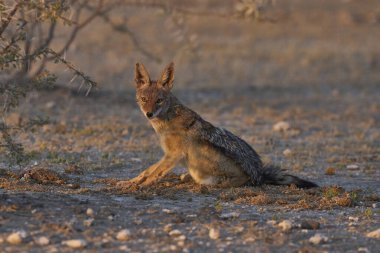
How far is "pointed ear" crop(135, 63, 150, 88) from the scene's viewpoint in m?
10.6

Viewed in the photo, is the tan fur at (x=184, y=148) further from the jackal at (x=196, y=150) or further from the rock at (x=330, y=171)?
the rock at (x=330, y=171)

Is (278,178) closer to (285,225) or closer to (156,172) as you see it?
(156,172)

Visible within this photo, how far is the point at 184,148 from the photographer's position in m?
10.2

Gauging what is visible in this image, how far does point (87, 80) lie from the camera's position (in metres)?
9.54

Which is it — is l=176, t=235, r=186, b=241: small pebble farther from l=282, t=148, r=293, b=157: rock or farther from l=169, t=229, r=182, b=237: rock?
l=282, t=148, r=293, b=157: rock

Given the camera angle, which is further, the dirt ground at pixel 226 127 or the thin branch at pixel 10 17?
the thin branch at pixel 10 17

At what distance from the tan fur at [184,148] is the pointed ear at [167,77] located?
4 centimetres

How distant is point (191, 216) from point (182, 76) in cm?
1481

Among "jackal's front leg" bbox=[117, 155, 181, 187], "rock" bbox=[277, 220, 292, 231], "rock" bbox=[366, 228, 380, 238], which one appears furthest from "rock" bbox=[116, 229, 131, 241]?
"jackal's front leg" bbox=[117, 155, 181, 187]

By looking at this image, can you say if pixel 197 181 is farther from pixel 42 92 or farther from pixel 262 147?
pixel 42 92

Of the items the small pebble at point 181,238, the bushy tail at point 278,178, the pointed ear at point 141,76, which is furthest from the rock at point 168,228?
the pointed ear at point 141,76

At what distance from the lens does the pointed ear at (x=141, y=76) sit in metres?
10.6

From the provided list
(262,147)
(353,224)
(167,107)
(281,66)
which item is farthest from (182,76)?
(353,224)

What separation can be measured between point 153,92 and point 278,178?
1940 mm
